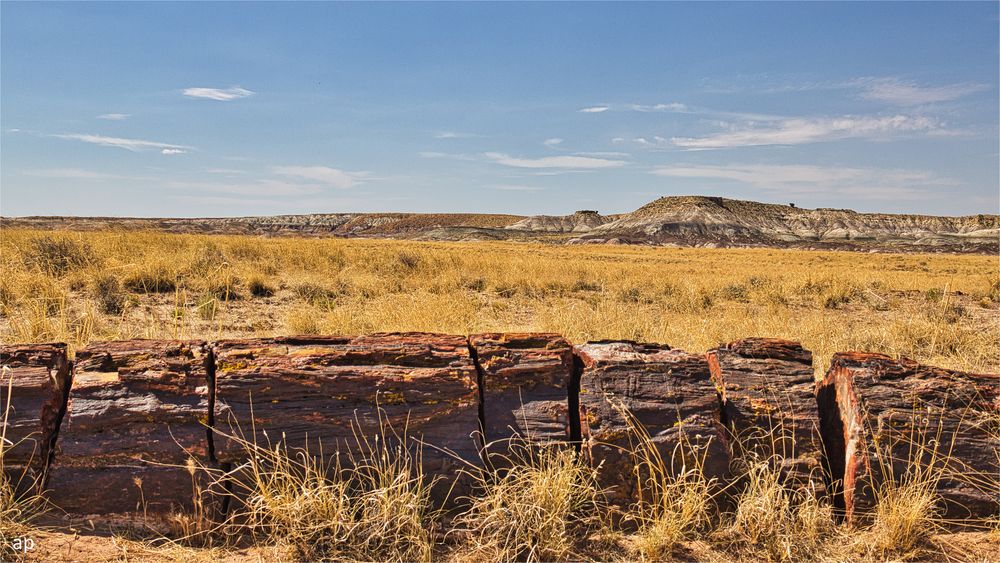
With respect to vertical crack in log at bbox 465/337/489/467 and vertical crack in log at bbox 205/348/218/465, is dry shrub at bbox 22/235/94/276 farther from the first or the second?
vertical crack in log at bbox 465/337/489/467

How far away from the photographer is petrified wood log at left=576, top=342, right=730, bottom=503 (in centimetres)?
288

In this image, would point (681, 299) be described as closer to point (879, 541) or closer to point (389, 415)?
point (879, 541)

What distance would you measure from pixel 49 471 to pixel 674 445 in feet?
10.1

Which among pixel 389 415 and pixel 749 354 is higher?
pixel 749 354

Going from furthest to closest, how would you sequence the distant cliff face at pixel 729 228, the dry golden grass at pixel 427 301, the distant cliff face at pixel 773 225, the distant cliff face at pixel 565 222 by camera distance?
the distant cliff face at pixel 565 222 < the distant cliff face at pixel 773 225 < the distant cliff face at pixel 729 228 < the dry golden grass at pixel 427 301

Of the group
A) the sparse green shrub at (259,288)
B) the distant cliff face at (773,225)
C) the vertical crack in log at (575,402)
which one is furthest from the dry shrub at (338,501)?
the distant cliff face at (773,225)

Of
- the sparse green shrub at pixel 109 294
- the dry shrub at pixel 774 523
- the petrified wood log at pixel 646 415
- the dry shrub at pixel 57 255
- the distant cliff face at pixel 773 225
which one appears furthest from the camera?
the distant cliff face at pixel 773 225

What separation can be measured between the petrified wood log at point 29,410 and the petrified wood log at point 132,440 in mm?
111

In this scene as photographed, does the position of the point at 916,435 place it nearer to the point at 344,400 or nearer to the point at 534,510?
the point at 534,510

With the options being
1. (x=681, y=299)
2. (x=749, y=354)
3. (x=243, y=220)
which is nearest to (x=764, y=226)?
(x=681, y=299)

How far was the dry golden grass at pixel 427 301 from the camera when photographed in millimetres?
6273

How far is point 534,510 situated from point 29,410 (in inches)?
98.5

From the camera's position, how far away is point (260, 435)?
9.18ft

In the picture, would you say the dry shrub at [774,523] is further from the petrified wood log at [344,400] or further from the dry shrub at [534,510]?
the petrified wood log at [344,400]
